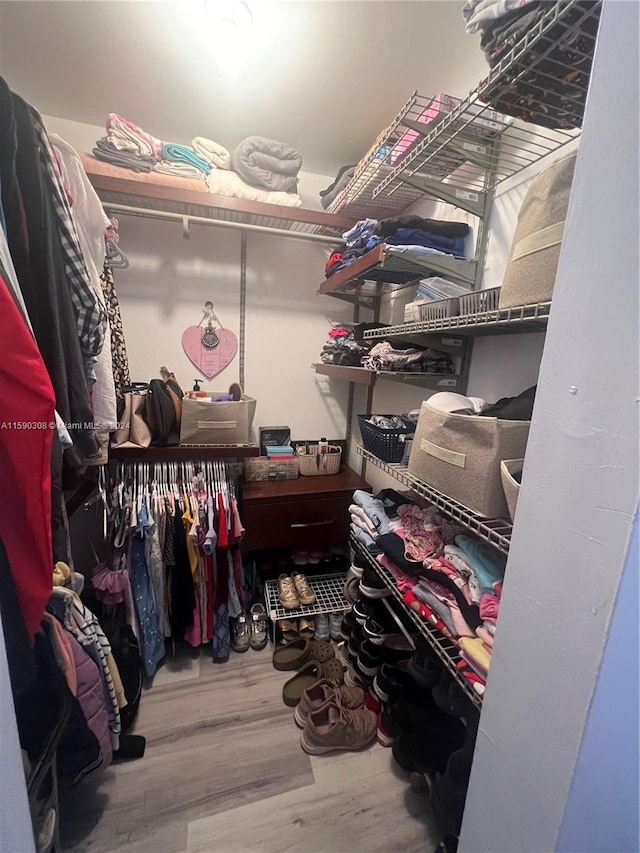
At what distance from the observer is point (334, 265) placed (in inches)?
64.6

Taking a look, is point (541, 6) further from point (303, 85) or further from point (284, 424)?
point (284, 424)

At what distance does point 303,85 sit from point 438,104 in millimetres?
557

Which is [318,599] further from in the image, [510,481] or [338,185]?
[338,185]

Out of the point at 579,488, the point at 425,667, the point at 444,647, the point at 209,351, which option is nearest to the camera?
the point at 579,488

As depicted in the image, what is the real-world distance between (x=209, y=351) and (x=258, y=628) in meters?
1.47

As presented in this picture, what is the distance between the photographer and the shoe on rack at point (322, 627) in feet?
5.43

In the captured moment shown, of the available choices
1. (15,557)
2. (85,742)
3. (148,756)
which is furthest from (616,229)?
(148,756)

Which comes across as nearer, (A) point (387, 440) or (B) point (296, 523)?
(A) point (387, 440)

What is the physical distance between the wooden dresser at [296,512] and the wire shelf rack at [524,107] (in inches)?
51.9

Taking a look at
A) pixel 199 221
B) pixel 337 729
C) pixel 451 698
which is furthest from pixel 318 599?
pixel 199 221

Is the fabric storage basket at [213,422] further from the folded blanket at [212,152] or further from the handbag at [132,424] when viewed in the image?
the folded blanket at [212,152]

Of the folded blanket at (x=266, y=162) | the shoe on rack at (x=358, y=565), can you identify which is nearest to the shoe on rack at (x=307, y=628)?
the shoe on rack at (x=358, y=565)

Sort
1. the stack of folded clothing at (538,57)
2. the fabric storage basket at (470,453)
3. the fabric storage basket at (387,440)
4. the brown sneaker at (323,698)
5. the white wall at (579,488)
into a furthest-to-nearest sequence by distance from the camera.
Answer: the brown sneaker at (323,698) < the fabric storage basket at (387,440) < the fabric storage basket at (470,453) < the stack of folded clothing at (538,57) < the white wall at (579,488)

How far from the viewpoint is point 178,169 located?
142 centimetres
